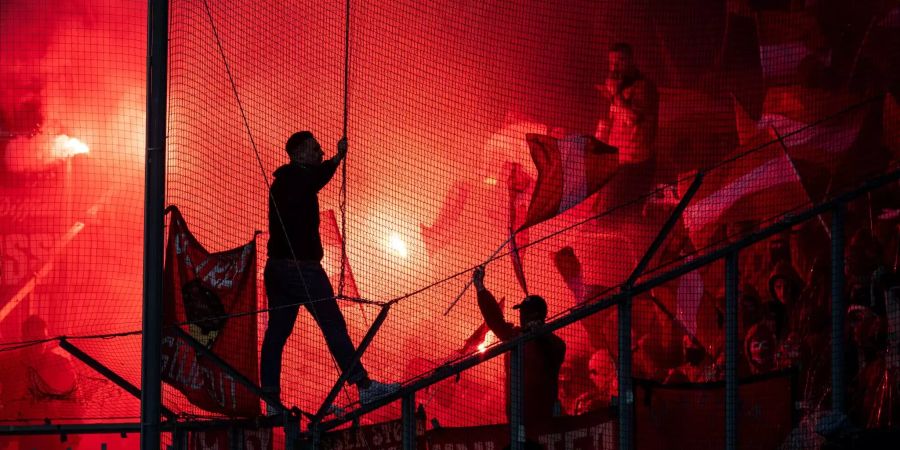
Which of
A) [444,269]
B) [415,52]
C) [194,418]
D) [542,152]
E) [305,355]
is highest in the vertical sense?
[415,52]

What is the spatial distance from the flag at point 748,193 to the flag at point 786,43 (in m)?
0.52

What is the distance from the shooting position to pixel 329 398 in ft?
19.1

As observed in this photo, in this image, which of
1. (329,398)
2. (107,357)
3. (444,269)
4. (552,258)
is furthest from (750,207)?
(107,357)

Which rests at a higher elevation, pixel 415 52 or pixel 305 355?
pixel 415 52

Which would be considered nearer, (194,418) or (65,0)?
(194,418)

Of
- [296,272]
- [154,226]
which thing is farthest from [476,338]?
[154,226]

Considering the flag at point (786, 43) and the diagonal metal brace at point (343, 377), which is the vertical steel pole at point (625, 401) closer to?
the diagonal metal brace at point (343, 377)

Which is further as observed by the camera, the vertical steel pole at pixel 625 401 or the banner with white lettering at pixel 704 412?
the banner with white lettering at pixel 704 412

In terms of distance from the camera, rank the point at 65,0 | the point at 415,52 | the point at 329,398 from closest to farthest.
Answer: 1. the point at 329,398
2. the point at 415,52
3. the point at 65,0

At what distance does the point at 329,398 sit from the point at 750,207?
372 cm

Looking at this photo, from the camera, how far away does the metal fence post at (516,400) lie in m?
5.41

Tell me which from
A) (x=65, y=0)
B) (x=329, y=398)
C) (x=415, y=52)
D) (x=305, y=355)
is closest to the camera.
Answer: (x=329, y=398)

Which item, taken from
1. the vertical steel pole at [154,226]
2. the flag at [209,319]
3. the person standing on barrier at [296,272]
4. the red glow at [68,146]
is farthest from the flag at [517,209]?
the red glow at [68,146]

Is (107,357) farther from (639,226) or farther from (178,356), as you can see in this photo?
(639,226)
